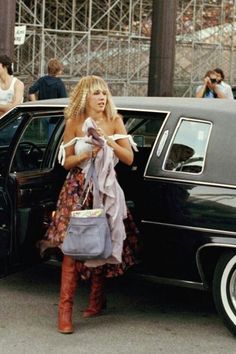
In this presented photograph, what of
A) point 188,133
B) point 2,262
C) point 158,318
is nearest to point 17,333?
point 2,262

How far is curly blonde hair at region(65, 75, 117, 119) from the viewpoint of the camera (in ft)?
16.0

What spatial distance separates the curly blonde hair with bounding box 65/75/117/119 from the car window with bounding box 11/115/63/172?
1.13 meters

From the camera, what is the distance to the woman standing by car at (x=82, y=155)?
480 cm

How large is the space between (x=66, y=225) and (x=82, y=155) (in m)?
0.52

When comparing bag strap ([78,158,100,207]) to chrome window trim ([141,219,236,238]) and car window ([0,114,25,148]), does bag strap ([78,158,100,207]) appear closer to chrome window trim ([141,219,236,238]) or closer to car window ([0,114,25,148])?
chrome window trim ([141,219,236,238])

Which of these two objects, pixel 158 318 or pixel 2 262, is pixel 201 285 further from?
pixel 2 262

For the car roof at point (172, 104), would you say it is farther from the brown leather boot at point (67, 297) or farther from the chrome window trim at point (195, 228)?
the brown leather boot at point (67, 297)

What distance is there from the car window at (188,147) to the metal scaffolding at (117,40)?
16020mm

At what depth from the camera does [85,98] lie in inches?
192

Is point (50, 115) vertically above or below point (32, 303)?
above

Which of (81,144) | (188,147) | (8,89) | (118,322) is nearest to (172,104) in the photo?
(188,147)

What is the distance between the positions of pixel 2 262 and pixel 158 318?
122 centimetres

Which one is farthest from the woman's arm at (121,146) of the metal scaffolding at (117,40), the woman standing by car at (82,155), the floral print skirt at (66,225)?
the metal scaffolding at (117,40)

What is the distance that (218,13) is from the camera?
26.3 meters
